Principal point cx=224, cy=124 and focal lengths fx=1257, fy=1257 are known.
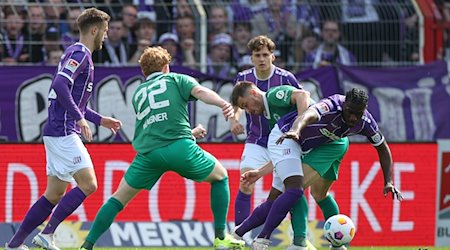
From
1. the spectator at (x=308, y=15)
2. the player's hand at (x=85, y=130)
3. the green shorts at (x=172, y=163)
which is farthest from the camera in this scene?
the spectator at (x=308, y=15)

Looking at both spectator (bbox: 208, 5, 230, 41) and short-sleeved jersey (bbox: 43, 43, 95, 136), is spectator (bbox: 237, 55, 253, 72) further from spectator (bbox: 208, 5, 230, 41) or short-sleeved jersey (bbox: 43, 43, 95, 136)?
short-sleeved jersey (bbox: 43, 43, 95, 136)

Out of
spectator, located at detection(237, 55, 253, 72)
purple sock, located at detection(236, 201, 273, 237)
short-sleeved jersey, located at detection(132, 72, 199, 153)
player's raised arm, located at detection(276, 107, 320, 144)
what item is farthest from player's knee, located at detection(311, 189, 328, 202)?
spectator, located at detection(237, 55, 253, 72)

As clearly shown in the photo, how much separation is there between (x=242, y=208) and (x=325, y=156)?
1736mm

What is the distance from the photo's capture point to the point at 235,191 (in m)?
15.2

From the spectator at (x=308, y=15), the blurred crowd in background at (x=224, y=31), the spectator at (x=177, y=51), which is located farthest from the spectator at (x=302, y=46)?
the spectator at (x=177, y=51)

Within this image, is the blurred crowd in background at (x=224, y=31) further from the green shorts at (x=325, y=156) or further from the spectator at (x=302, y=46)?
the green shorts at (x=325, y=156)

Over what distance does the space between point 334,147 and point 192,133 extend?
1.37m

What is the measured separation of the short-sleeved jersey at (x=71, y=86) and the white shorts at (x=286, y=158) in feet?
5.97

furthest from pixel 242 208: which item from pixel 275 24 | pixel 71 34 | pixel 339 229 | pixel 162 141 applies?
pixel 275 24

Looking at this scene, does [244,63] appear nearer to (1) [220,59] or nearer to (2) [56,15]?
(1) [220,59]

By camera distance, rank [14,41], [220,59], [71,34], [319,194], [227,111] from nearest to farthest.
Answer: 1. [227,111]
2. [319,194]
3. [14,41]
4. [71,34]
5. [220,59]

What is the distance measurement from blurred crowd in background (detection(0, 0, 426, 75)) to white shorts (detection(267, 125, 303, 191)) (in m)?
5.98

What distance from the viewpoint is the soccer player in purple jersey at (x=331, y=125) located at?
11.3 metres

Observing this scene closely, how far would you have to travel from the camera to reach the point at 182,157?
434 inches
